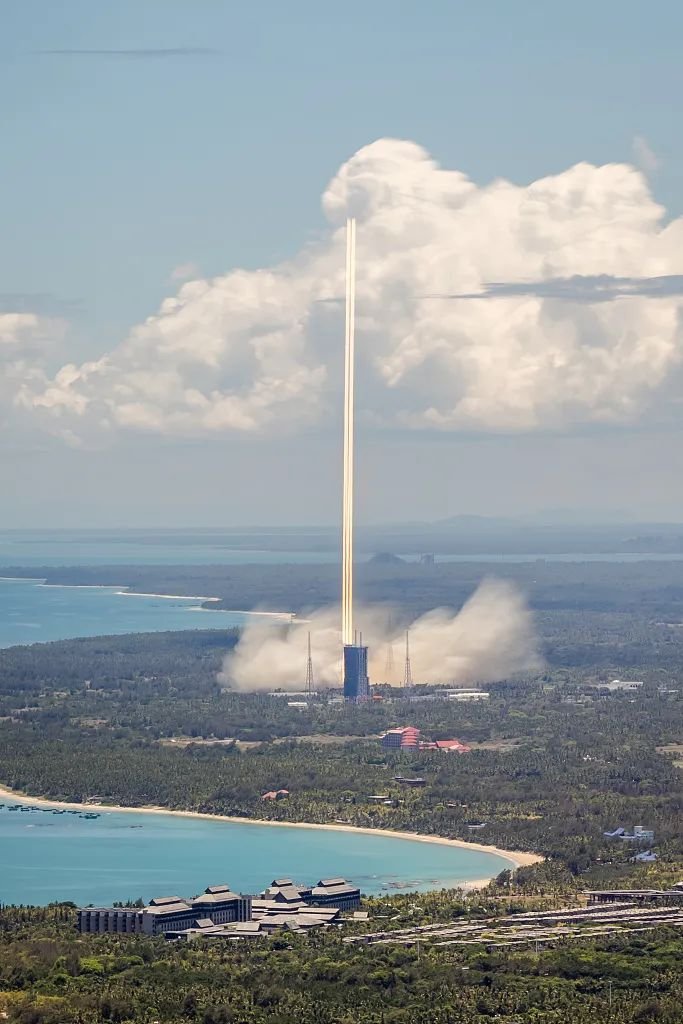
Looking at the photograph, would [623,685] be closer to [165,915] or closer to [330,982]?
[165,915]

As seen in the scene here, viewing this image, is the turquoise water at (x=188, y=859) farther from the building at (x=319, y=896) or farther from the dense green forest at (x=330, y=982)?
the dense green forest at (x=330, y=982)

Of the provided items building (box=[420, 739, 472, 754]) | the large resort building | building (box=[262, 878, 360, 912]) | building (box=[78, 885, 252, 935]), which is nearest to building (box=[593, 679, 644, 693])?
building (box=[420, 739, 472, 754])

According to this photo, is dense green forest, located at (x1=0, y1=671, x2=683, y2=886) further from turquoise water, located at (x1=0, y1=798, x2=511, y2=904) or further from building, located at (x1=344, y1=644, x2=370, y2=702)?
turquoise water, located at (x1=0, y1=798, x2=511, y2=904)

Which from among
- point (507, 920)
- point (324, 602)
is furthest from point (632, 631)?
point (507, 920)

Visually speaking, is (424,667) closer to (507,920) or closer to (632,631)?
(632,631)

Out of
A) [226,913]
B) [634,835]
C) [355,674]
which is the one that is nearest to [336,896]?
[226,913]
